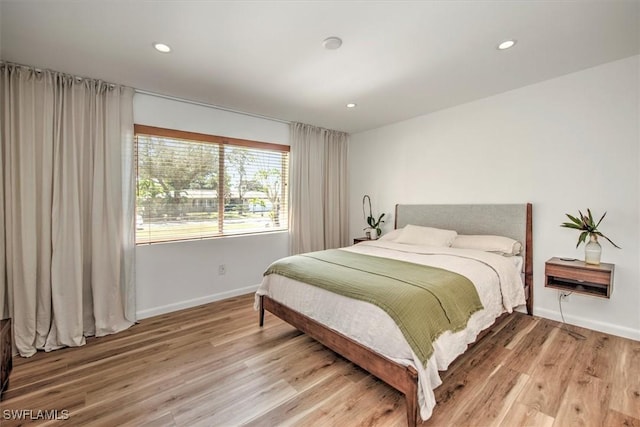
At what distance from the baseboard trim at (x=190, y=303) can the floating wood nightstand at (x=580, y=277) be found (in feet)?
11.2

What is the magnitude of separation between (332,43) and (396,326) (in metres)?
→ 2.03

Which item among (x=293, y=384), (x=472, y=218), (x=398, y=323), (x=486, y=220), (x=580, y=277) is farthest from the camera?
(x=472, y=218)

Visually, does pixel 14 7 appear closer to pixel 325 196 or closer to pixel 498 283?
pixel 325 196

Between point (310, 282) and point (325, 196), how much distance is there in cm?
Answer: 249

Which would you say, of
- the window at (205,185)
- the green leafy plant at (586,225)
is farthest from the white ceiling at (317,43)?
the green leafy plant at (586,225)

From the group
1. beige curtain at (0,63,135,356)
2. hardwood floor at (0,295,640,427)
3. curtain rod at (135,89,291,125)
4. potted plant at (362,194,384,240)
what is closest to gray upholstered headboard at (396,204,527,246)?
potted plant at (362,194,384,240)

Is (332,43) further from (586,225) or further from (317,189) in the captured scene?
(586,225)

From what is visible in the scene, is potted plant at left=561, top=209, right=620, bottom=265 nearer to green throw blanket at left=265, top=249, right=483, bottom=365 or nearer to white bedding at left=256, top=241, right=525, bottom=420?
white bedding at left=256, top=241, right=525, bottom=420

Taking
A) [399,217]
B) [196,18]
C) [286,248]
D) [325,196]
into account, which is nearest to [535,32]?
[196,18]

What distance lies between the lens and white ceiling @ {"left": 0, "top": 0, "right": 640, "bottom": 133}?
178 centimetres

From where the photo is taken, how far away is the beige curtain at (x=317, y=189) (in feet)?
14.0

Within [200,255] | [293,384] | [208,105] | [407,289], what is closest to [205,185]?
[200,255]

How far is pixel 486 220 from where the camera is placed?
11.0ft

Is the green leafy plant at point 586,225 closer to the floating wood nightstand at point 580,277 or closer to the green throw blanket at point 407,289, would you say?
the floating wood nightstand at point 580,277
